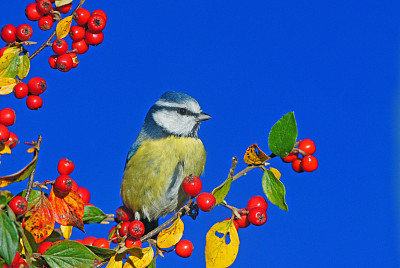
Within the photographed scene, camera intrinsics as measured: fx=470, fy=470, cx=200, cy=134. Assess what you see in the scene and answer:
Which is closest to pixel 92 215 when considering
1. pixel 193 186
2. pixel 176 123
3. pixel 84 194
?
pixel 84 194

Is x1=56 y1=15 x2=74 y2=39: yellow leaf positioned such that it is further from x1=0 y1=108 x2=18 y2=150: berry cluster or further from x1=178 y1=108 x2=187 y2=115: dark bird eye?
x1=178 y1=108 x2=187 y2=115: dark bird eye

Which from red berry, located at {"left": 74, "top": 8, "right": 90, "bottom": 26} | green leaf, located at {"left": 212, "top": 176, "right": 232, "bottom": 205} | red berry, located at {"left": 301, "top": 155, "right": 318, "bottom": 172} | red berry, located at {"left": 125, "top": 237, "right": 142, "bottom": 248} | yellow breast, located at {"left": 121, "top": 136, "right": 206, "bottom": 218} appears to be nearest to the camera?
green leaf, located at {"left": 212, "top": 176, "right": 232, "bottom": 205}

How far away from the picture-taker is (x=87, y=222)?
184 cm

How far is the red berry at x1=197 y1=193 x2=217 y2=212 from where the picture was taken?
5.12 feet

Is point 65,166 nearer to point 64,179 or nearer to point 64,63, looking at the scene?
point 64,179

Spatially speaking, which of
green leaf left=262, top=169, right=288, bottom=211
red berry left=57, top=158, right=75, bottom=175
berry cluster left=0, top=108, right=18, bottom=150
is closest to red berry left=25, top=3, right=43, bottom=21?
berry cluster left=0, top=108, right=18, bottom=150

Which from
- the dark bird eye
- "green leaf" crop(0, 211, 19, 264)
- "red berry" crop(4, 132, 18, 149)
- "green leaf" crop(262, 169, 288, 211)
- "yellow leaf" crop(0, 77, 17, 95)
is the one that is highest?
the dark bird eye

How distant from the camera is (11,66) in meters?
1.71

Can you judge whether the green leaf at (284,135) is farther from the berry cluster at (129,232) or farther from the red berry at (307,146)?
the berry cluster at (129,232)

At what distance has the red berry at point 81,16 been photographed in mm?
1857

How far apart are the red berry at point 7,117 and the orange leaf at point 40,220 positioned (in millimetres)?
270

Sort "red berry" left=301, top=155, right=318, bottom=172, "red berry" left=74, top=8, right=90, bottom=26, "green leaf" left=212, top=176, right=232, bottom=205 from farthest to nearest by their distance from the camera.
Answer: "red berry" left=74, top=8, right=90, bottom=26, "red berry" left=301, top=155, right=318, bottom=172, "green leaf" left=212, top=176, right=232, bottom=205

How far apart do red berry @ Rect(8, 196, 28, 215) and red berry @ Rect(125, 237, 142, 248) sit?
1.56ft

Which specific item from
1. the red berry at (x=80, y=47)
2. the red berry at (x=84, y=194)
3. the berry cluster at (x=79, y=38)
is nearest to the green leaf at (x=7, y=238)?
the red berry at (x=84, y=194)
